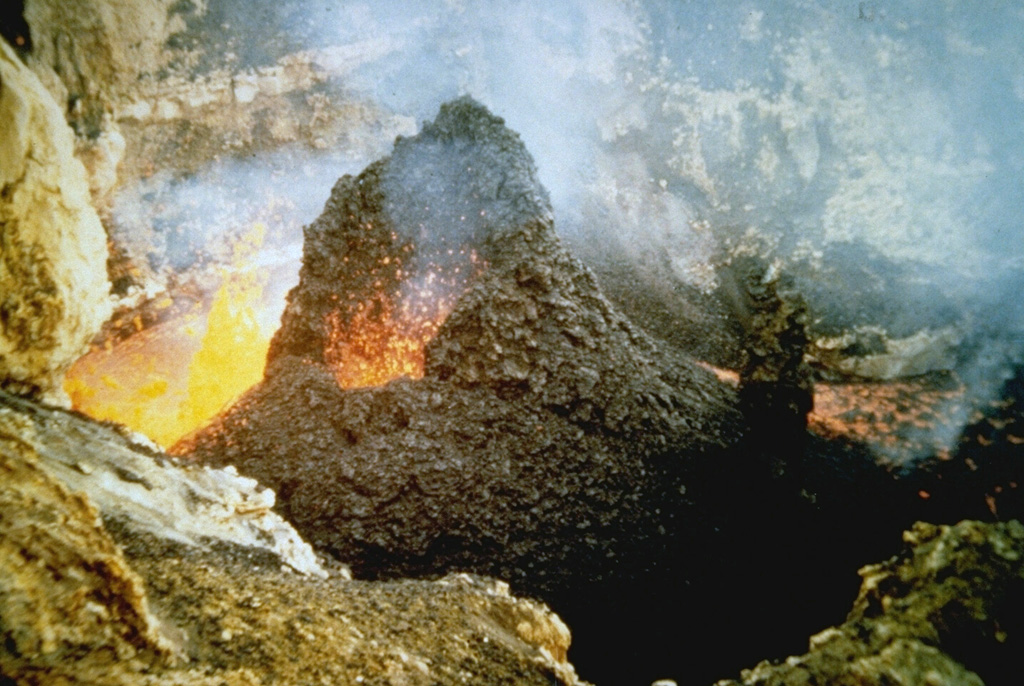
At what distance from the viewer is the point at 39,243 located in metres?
3.54

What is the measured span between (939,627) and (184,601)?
2780mm

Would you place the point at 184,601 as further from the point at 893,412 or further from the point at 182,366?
the point at 893,412

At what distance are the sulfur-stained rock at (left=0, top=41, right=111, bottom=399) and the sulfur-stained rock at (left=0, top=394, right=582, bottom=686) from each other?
58 cm

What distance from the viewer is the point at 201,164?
384 inches

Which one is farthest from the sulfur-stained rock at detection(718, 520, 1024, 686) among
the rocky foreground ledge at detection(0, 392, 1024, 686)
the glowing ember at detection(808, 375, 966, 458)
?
the glowing ember at detection(808, 375, 966, 458)

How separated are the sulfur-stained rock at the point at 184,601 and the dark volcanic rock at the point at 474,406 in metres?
0.79

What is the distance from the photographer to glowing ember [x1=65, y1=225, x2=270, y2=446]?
7.83 metres

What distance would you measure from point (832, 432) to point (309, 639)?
730 cm

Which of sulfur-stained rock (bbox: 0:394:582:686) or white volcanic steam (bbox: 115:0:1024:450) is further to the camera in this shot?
white volcanic steam (bbox: 115:0:1024:450)

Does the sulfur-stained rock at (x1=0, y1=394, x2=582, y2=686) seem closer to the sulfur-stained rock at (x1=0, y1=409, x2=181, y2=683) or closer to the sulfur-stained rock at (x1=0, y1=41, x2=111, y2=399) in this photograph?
the sulfur-stained rock at (x1=0, y1=409, x2=181, y2=683)

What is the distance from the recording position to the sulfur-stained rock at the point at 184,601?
1.32 metres

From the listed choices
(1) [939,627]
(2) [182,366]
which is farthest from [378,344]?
(2) [182,366]

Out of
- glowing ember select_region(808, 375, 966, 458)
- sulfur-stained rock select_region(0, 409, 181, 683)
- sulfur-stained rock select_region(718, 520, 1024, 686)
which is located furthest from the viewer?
glowing ember select_region(808, 375, 966, 458)

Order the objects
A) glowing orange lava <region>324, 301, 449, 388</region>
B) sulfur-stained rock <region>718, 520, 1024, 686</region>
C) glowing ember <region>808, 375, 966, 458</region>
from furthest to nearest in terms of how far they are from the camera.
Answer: glowing ember <region>808, 375, 966, 458</region>, glowing orange lava <region>324, 301, 449, 388</region>, sulfur-stained rock <region>718, 520, 1024, 686</region>
